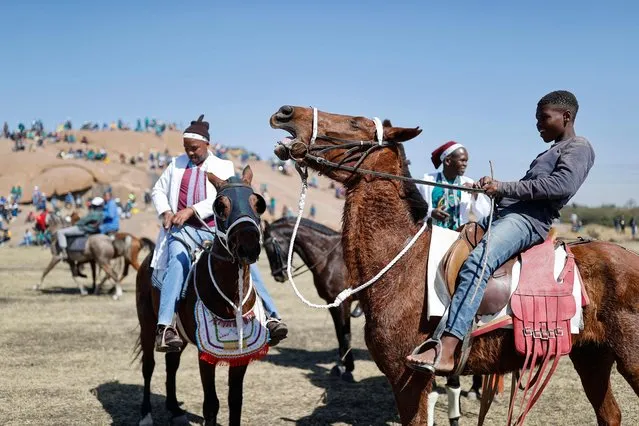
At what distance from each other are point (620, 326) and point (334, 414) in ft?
12.6

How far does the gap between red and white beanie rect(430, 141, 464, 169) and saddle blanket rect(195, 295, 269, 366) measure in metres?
3.17

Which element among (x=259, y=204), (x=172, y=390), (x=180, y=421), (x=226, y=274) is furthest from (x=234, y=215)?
(x=180, y=421)

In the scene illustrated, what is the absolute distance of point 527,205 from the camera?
13.6ft

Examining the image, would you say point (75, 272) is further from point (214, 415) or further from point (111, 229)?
point (214, 415)

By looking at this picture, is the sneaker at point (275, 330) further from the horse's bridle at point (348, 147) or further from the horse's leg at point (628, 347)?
the horse's leg at point (628, 347)

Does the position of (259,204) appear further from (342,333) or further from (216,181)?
(342,333)

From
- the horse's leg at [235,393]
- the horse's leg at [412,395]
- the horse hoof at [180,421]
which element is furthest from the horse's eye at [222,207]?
the horse hoof at [180,421]

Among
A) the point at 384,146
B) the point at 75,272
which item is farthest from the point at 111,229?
the point at 384,146

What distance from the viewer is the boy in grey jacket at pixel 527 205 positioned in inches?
149

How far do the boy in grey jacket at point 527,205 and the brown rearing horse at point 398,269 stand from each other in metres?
0.20

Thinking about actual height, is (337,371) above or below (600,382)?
below

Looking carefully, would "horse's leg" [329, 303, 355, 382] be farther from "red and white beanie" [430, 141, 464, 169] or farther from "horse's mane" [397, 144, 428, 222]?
"horse's mane" [397, 144, 428, 222]

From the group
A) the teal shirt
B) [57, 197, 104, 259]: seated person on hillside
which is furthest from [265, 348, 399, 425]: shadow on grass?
[57, 197, 104, 259]: seated person on hillside

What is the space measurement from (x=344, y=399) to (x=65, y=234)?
12026 millimetres
